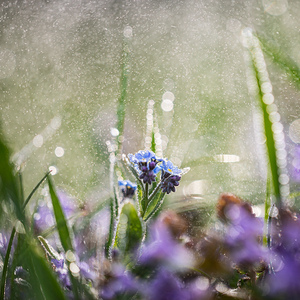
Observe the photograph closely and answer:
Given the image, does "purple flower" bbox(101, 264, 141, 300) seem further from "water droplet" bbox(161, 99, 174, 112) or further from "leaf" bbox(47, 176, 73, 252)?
"water droplet" bbox(161, 99, 174, 112)

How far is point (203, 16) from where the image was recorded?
3.68 ft

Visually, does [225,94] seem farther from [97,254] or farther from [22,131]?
[97,254]

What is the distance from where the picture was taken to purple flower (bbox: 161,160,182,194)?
0.34 metres

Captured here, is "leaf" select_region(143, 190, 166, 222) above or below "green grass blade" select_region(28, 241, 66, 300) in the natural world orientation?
below

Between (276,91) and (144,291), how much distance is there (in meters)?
0.87

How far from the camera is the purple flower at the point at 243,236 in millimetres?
271

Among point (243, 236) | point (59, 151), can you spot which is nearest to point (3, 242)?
point (243, 236)

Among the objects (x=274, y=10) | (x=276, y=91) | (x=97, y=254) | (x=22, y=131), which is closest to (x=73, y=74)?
(x=22, y=131)

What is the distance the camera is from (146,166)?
0.34m

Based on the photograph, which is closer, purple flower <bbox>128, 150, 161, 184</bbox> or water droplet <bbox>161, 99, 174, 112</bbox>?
purple flower <bbox>128, 150, 161, 184</bbox>

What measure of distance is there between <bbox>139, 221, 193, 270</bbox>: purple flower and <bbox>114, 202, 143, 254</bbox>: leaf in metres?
0.02

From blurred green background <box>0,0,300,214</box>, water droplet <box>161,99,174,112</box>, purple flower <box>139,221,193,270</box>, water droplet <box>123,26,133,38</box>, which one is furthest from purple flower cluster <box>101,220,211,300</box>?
water droplet <box>123,26,133,38</box>

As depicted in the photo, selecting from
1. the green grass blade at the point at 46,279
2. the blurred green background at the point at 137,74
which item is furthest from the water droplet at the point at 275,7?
the green grass blade at the point at 46,279

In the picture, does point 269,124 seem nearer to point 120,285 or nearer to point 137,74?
point 120,285
